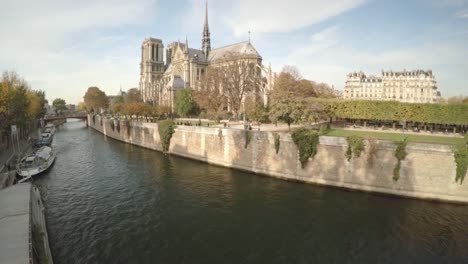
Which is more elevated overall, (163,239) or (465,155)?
(465,155)

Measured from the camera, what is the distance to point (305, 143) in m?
24.9

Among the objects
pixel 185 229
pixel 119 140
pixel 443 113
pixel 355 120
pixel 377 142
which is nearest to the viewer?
pixel 185 229

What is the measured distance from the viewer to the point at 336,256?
1397cm

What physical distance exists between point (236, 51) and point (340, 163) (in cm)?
5866

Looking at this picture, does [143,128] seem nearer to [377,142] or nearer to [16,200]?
[16,200]

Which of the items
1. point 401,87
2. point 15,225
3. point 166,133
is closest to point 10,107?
point 166,133

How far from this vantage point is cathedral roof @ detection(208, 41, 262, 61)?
2852 inches

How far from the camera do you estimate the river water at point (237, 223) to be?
14.0 m

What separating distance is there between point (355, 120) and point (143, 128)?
33.4 meters

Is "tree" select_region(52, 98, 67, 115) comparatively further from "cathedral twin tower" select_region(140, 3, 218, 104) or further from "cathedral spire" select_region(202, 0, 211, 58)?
"cathedral spire" select_region(202, 0, 211, 58)

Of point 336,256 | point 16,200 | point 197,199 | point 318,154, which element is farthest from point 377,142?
point 16,200

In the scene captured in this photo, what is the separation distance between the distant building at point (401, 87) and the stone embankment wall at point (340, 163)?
7468 cm

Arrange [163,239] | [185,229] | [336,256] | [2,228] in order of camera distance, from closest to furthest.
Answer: [2,228] < [336,256] < [163,239] < [185,229]

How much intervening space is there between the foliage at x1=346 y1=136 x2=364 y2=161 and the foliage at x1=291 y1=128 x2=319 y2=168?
278cm
